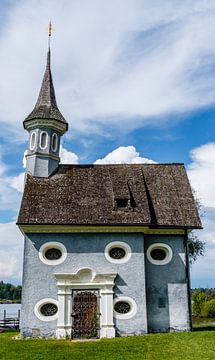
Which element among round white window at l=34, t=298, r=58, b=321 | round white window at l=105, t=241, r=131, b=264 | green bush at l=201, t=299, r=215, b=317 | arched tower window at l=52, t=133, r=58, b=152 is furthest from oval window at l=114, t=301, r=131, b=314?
green bush at l=201, t=299, r=215, b=317

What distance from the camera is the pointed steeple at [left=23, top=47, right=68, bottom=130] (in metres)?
23.0

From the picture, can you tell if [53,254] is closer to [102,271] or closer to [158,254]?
[102,271]

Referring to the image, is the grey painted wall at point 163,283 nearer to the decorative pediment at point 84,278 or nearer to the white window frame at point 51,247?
the decorative pediment at point 84,278

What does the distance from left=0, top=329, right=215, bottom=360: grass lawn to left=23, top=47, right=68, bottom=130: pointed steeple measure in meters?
11.9

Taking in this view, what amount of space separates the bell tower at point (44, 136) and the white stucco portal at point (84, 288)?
20.4 feet

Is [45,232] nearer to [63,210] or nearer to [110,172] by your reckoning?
[63,210]

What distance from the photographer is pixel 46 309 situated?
1833 cm

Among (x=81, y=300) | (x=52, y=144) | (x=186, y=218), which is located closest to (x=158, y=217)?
(x=186, y=218)

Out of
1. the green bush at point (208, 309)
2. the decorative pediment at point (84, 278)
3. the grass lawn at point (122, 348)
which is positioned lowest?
the grass lawn at point (122, 348)

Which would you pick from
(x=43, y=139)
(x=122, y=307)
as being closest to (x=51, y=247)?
(x=122, y=307)

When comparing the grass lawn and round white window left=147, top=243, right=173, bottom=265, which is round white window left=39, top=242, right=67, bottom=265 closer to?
the grass lawn

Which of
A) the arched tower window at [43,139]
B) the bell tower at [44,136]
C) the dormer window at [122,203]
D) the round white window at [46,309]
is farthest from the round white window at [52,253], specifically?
the arched tower window at [43,139]

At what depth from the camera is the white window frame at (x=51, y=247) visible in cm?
1877

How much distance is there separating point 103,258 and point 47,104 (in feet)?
32.8
